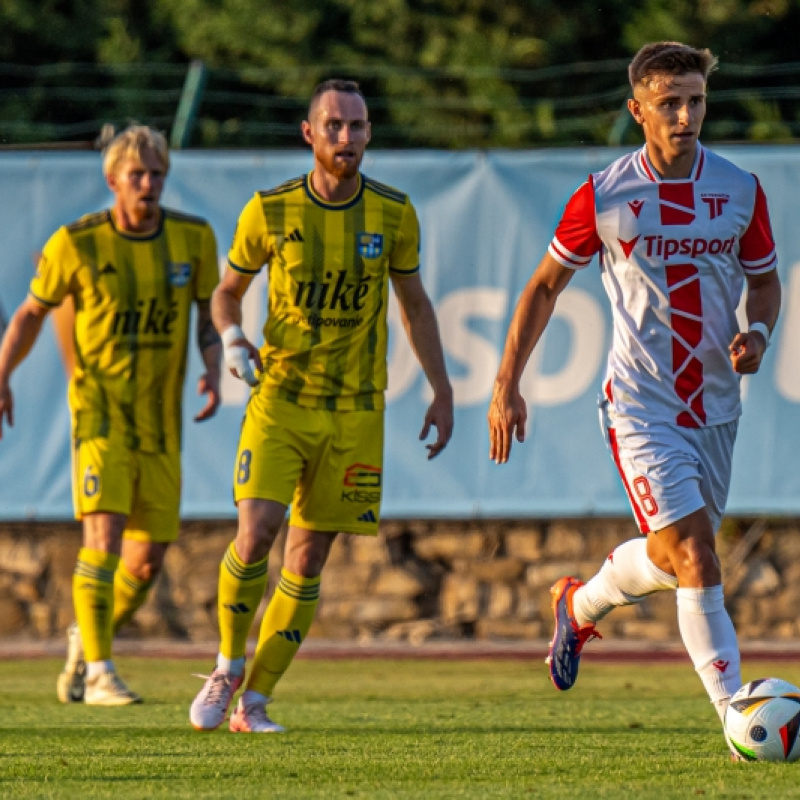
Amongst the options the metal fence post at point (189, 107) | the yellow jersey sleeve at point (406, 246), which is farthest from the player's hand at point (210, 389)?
the metal fence post at point (189, 107)

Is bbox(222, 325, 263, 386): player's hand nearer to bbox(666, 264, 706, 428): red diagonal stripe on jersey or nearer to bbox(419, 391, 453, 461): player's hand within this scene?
bbox(419, 391, 453, 461): player's hand

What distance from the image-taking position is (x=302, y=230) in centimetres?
702

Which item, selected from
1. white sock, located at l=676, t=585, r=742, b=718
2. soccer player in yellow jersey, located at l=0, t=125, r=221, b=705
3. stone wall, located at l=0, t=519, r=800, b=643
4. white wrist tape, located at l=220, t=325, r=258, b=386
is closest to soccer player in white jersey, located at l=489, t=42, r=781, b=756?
white sock, located at l=676, t=585, r=742, b=718

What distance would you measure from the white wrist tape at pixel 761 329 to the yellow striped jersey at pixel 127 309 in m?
3.26

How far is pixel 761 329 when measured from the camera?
5773mm

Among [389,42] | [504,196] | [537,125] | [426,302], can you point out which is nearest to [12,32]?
[389,42]

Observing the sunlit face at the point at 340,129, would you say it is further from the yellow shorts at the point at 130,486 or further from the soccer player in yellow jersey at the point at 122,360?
the yellow shorts at the point at 130,486

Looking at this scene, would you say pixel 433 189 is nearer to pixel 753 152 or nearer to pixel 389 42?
pixel 753 152

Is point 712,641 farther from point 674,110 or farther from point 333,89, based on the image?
point 333,89

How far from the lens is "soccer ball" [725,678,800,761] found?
17.5 ft

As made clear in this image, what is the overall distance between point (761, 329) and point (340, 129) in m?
1.92

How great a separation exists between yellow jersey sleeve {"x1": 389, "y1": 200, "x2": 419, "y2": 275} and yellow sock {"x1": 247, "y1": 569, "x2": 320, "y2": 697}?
1251 mm

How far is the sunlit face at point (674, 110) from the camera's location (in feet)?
18.9

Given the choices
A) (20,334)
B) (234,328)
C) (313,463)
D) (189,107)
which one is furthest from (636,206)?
(189,107)
